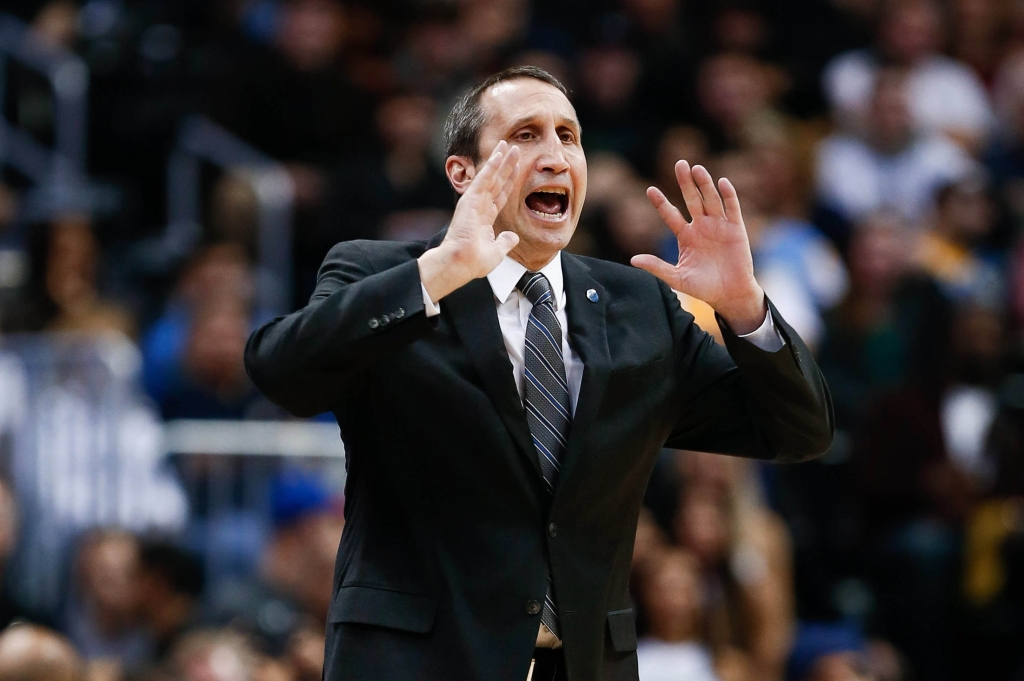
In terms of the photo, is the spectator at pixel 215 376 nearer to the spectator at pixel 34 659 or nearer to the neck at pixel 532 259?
the spectator at pixel 34 659

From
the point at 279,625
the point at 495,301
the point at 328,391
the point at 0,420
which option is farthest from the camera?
the point at 0,420

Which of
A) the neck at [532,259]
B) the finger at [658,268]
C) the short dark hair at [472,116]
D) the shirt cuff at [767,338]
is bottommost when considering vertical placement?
the shirt cuff at [767,338]

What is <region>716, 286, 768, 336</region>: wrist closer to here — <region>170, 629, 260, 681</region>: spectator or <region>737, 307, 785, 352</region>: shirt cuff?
<region>737, 307, 785, 352</region>: shirt cuff

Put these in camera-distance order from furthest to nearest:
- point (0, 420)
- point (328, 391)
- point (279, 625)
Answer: point (0, 420) < point (279, 625) < point (328, 391)

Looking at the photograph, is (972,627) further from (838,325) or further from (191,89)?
(191,89)

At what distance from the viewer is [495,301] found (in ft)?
10.8

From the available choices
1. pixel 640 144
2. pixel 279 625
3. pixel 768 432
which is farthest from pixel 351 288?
pixel 640 144

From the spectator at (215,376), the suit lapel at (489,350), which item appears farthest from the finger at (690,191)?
the spectator at (215,376)

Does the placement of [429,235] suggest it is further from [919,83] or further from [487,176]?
[487,176]

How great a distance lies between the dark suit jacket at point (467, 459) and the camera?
298 centimetres

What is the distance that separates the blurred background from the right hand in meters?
2.23

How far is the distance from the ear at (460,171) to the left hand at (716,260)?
1.51ft

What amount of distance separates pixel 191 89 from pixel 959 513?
5.77 meters

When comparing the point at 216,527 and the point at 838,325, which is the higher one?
the point at 838,325
